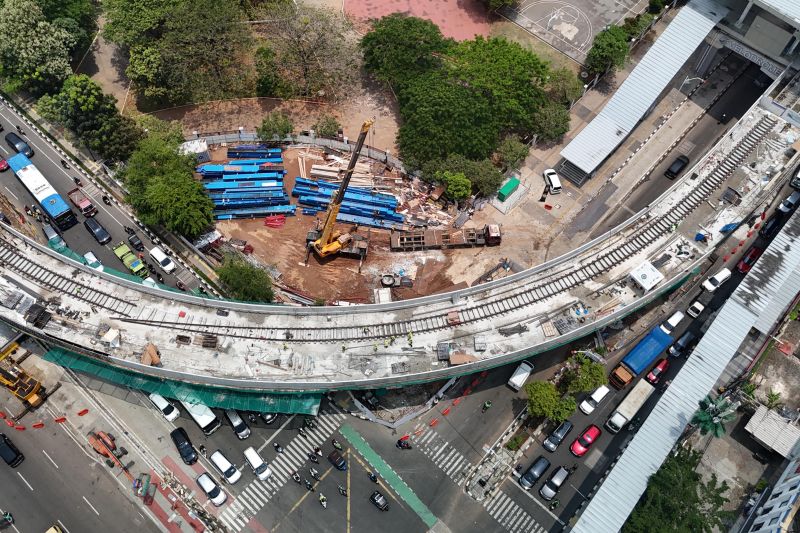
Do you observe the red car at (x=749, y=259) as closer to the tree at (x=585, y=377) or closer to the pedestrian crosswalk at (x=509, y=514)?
the tree at (x=585, y=377)

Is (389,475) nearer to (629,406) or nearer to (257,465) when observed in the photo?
(257,465)

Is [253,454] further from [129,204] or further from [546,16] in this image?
[546,16]

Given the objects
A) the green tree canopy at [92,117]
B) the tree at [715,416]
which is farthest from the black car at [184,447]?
the tree at [715,416]

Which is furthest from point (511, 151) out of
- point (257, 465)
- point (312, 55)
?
point (257, 465)

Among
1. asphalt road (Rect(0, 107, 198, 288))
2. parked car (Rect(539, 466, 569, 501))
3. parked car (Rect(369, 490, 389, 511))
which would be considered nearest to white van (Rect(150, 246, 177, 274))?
asphalt road (Rect(0, 107, 198, 288))

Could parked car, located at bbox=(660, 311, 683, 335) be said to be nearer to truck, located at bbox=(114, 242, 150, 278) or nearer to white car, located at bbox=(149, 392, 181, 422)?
white car, located at bbox=(149, 392, 181, 422)
